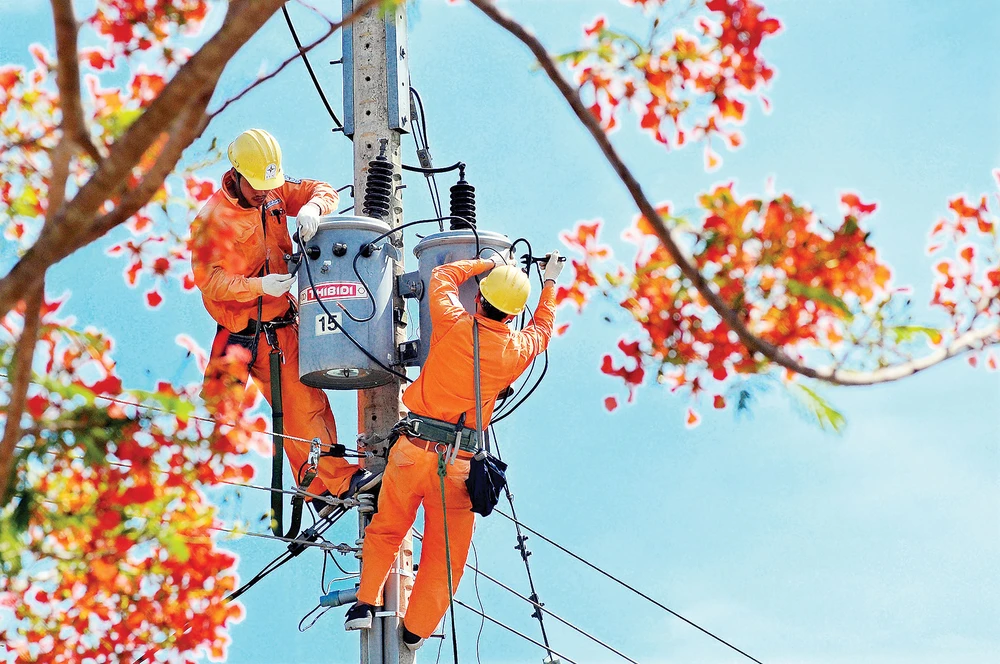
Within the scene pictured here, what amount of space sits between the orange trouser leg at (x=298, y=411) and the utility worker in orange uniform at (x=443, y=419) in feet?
2.01

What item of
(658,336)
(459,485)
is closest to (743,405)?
(658,336)

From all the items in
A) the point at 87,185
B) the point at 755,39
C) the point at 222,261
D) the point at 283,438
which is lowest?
the point at 87,185

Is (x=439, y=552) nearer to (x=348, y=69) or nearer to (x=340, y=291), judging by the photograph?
(x=340, y=291)

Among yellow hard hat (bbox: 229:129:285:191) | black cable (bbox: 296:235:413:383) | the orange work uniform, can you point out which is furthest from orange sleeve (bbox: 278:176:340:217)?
the orange work uniform

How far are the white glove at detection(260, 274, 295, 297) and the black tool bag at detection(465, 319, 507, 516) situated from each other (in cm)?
139

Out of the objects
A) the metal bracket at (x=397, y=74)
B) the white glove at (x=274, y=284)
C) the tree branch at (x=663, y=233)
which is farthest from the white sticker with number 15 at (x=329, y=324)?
the tree branch at (x=663, y=233)

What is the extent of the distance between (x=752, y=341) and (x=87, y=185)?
7.87 ft

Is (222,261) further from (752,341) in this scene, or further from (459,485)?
(752,341)

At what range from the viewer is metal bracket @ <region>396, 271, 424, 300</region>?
8750 millimetres

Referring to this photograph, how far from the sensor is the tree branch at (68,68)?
13.3ft

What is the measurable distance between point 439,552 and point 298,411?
4.70ft

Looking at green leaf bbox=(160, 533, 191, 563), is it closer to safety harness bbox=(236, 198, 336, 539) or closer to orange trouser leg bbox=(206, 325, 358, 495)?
safety harness bbox=(236, 198, 336, 539)

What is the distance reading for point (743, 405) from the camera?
202 inches

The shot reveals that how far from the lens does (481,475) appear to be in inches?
318
